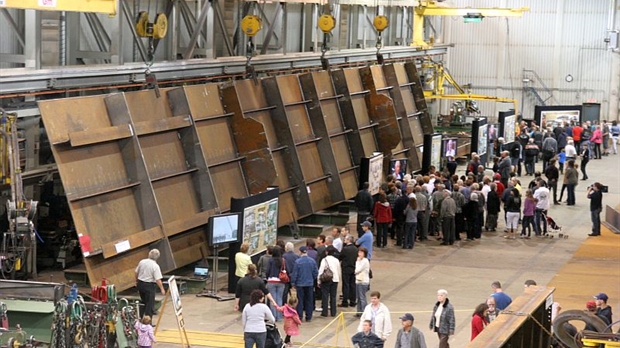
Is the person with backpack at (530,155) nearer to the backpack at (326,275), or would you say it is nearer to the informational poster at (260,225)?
the informational poster at (260,225)

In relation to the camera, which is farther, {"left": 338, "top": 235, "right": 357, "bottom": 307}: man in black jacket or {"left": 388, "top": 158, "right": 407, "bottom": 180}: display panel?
{"left": 388, "top": 158, "right": 407, "bottom": 180}: display panel

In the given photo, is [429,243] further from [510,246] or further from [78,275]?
[78,275]

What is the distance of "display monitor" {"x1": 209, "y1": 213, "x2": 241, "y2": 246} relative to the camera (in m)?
21.8

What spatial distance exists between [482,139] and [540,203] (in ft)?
30.5

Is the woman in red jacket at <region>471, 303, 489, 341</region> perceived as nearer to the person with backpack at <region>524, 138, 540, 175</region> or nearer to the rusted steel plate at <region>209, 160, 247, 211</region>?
the rusted steel plate at <region>209, 160, 247, 211</region>

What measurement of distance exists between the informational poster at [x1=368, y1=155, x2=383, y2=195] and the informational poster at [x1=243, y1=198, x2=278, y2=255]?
578 cm

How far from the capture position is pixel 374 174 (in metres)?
29.7

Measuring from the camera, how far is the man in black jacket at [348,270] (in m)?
21.8

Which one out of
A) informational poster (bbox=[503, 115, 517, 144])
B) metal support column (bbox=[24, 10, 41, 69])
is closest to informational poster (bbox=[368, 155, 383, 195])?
metal support column (bbox=[24, 10, 41, 69])

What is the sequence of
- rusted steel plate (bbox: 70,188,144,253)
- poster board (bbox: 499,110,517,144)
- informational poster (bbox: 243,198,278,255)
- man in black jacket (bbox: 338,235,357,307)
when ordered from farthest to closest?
poster board (bbox: 499,110,517,144), informational poster (bbox: 243,198,278,255), man in black jacket (bbox: 338,235,357,307), rusted steel plate (bbox: 70,188,144,253)

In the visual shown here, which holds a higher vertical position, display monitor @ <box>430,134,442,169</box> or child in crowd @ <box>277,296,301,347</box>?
display monitor @ <box>430,134,442,169</box>

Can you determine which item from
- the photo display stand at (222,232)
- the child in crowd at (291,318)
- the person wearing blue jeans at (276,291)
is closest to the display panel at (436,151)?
the photo display stand at (222,232)

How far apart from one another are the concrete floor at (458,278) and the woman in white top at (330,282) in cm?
29

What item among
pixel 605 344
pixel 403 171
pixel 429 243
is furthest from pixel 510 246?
pixel 605 344
